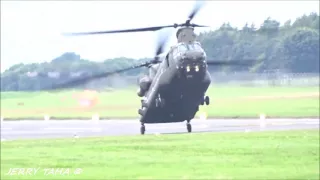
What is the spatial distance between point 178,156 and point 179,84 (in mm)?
24980

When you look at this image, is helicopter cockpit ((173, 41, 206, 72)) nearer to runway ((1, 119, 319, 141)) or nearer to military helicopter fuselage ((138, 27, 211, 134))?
military helicopter fuselage ((138, 27, 211, 134))

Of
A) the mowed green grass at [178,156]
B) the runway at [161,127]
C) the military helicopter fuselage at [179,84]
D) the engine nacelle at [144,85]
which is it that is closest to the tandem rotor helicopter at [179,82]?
the military helicopter fuselage at [179,84]

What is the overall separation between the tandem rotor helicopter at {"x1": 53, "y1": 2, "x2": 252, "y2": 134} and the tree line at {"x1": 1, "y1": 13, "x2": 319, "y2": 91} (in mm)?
1088

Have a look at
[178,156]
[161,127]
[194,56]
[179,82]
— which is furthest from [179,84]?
[161,127]

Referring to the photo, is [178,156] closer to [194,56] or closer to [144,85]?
[144,85]

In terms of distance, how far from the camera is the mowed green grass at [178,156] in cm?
3222

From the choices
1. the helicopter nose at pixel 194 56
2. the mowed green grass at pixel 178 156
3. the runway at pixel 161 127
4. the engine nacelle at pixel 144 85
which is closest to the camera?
the helicopter nose at pixel 194 56

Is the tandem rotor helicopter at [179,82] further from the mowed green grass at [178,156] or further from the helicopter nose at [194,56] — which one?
the mowed green grass at [178,156]

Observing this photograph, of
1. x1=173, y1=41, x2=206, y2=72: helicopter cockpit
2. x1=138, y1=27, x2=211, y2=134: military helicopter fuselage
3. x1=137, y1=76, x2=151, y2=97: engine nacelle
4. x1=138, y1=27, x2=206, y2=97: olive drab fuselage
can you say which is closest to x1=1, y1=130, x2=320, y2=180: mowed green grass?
x1=137, y1=76, x2=151, y2=97: engine nacelle

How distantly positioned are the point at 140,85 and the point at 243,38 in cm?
274


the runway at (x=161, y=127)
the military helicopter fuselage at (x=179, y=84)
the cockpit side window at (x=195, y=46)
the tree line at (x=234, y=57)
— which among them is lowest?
the military helicopter fuselage at (x=179, y=84)

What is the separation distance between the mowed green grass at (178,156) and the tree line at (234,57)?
1476cm

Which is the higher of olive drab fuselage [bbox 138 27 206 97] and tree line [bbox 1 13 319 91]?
tree line [bbox 1 13 319 91]

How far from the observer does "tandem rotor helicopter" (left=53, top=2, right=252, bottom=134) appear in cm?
1134
